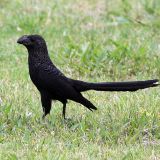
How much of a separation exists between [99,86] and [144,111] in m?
0.60

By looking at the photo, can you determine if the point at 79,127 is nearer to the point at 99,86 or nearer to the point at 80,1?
the point at 99,86

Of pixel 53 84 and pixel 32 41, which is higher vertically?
pixel 32 41

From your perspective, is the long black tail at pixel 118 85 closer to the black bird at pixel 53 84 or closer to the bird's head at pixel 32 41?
the black bird at pixel 53 84

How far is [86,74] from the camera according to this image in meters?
8.19

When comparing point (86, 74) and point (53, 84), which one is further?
point (86, 74)

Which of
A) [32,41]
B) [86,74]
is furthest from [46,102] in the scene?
[86,74]

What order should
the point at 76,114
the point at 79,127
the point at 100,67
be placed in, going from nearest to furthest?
the point at 79,127, the point at 76,114, the point at 100,67

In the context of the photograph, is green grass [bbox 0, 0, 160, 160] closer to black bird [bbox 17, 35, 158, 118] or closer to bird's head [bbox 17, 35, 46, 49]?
black bird [bbox 17, 35, 158, 118]

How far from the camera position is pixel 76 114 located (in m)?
6.65

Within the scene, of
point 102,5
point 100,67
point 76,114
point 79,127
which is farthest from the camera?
point 102,5

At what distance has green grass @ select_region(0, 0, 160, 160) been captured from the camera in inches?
222

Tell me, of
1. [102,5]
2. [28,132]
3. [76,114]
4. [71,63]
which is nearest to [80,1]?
[102,5]

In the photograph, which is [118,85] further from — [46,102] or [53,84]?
[46,102]

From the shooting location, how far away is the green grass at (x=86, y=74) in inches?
222
